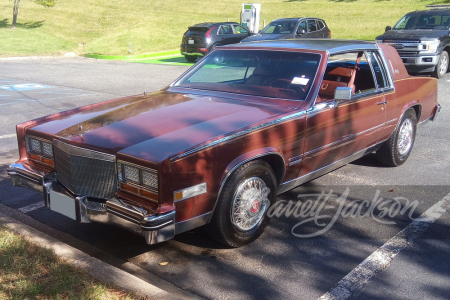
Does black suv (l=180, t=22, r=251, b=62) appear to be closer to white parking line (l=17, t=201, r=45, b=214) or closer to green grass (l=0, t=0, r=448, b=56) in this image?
green grass (l=0, t=0, r=448, b=56)

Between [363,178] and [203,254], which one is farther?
[363,178]

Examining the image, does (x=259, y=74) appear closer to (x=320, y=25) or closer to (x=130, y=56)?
(x=320, y=25)

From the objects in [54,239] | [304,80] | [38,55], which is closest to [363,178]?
[304,80]

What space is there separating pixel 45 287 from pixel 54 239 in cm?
83

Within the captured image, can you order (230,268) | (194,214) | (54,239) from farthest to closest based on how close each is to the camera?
1. (54,239)
2. (230,268)
3. (194,214)

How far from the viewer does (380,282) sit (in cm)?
351

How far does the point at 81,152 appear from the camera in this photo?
363 centimetres

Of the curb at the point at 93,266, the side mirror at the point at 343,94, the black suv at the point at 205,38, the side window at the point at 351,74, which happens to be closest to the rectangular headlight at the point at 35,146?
the curb at the point at 93,266

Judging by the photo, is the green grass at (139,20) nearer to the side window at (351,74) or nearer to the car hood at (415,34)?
the car hood at (415,34)

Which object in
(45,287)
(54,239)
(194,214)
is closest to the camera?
(45,287)

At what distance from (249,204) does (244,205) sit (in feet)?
0.18

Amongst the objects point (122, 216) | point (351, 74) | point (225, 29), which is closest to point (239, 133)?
point (122, 216)

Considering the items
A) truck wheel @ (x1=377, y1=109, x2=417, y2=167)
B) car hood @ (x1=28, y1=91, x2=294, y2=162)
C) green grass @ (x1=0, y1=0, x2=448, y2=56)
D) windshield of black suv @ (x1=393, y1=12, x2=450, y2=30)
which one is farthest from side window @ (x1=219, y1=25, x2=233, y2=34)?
car hood @ (x1=28, y1=91, x2=294, y2=162)

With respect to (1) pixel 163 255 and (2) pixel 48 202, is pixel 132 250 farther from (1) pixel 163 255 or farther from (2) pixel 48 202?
(2) pixel 48 202
